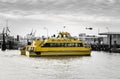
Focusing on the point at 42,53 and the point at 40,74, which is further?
the point at 42,53

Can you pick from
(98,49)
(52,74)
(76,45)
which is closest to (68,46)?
(76,45)

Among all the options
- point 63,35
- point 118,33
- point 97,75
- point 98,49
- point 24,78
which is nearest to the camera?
point 24,78

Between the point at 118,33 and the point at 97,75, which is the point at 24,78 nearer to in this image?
the point at 97,75

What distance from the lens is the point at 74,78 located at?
51156mm

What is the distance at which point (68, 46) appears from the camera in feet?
337

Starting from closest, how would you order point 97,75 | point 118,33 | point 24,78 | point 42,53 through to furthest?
point 24,78 → point 97,75 → point 42,53 → point 118,33

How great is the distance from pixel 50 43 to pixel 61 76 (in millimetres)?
50311

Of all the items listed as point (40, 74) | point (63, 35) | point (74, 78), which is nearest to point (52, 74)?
point (40, 74)

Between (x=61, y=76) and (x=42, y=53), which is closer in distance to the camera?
(x=61, y=76)

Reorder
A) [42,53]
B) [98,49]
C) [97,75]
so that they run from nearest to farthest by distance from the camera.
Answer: [97,75]
[42,53]
[98,49]

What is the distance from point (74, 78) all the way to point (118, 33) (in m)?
139

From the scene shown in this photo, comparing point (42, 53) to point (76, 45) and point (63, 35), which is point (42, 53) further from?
point (63, 35)

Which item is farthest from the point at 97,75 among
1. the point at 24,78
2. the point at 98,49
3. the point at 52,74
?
the point at 98,49

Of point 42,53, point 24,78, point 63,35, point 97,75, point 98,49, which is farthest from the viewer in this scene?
point 98,49
